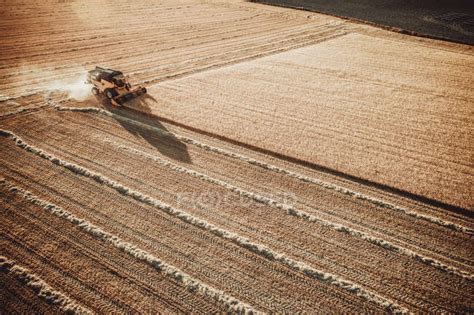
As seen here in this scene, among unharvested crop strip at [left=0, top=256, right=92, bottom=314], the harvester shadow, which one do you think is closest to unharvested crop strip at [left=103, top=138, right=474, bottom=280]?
the harvester shadow

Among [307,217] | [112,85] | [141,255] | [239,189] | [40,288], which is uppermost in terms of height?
[112,85]

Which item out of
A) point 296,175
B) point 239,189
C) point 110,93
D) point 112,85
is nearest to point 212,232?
point 239,189

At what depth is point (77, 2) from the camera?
1110 inches

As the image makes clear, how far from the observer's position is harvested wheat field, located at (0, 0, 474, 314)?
205 inches

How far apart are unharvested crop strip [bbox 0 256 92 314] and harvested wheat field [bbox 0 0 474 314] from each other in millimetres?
23

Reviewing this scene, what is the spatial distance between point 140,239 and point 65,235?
164 centimetres

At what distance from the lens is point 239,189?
7230 mm

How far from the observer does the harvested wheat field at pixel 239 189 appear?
5199 mm

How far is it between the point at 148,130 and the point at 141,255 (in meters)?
4.92

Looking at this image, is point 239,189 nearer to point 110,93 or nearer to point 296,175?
point 296,175

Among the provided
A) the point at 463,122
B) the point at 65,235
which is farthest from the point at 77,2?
the point at 463,122

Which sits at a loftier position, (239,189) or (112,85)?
(112,85)

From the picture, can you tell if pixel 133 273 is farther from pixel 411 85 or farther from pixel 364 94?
pixel 411 85

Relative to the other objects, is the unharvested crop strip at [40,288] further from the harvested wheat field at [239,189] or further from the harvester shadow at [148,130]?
the harvester shadow at [148,130]
